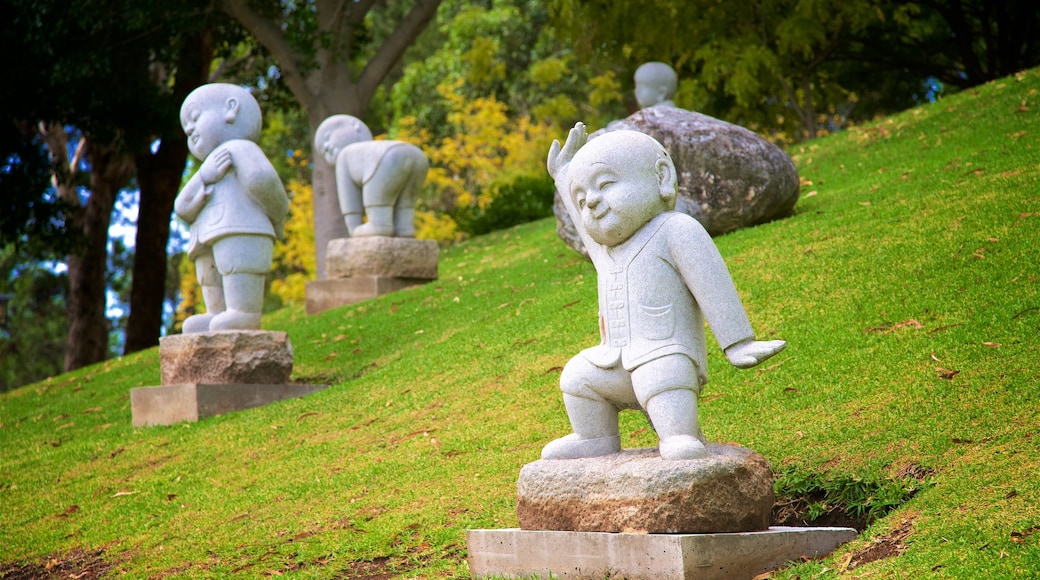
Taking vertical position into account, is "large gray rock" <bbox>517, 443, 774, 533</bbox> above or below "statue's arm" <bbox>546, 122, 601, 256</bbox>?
below

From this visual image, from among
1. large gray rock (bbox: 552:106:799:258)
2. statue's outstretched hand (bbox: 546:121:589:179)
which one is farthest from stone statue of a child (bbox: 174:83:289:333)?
statue's outstretched hand (bbox: 546:121:589:179)

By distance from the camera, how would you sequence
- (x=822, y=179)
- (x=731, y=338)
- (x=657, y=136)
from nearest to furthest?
(x=731, y=338), (x=657, y=136), (x=822, y=179)

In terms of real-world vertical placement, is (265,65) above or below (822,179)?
above

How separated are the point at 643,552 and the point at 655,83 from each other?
11609 mm

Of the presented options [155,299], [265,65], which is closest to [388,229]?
[155,299]

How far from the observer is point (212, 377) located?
9047 mm

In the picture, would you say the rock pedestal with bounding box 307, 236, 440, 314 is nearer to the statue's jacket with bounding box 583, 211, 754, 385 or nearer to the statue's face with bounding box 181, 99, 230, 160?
the statue's face with bounding box 181, 99, 230, 160

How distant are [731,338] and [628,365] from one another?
45 centimetres

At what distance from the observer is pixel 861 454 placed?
206 inches

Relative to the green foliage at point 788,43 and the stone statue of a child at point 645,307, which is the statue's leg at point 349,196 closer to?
the green foliage at point 788,43

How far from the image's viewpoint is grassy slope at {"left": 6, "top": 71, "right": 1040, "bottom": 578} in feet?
16.7

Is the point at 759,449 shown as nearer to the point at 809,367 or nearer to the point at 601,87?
the point at 809,367

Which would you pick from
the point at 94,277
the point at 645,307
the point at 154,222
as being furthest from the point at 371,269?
the point at 645,307

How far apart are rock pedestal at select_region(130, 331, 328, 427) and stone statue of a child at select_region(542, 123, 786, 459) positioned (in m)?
5.06
